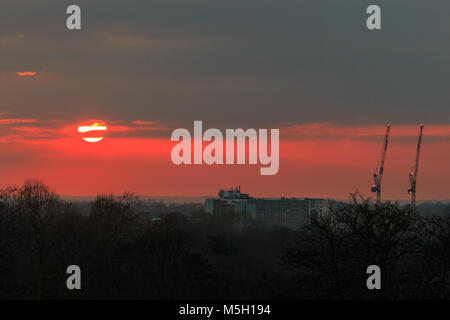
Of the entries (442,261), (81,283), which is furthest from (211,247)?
(442,261)

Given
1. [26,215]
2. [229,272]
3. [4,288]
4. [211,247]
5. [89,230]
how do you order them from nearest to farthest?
1. [4,288]
2. [26,215]
3. [89,230]
4. [229,272]
5. [211,247]

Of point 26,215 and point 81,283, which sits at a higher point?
point 26,215

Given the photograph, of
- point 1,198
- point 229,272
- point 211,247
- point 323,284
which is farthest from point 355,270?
point 211,247

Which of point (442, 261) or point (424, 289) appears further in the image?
point (442, 261)

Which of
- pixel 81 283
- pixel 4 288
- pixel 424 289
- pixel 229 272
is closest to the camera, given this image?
pixel 424 289
